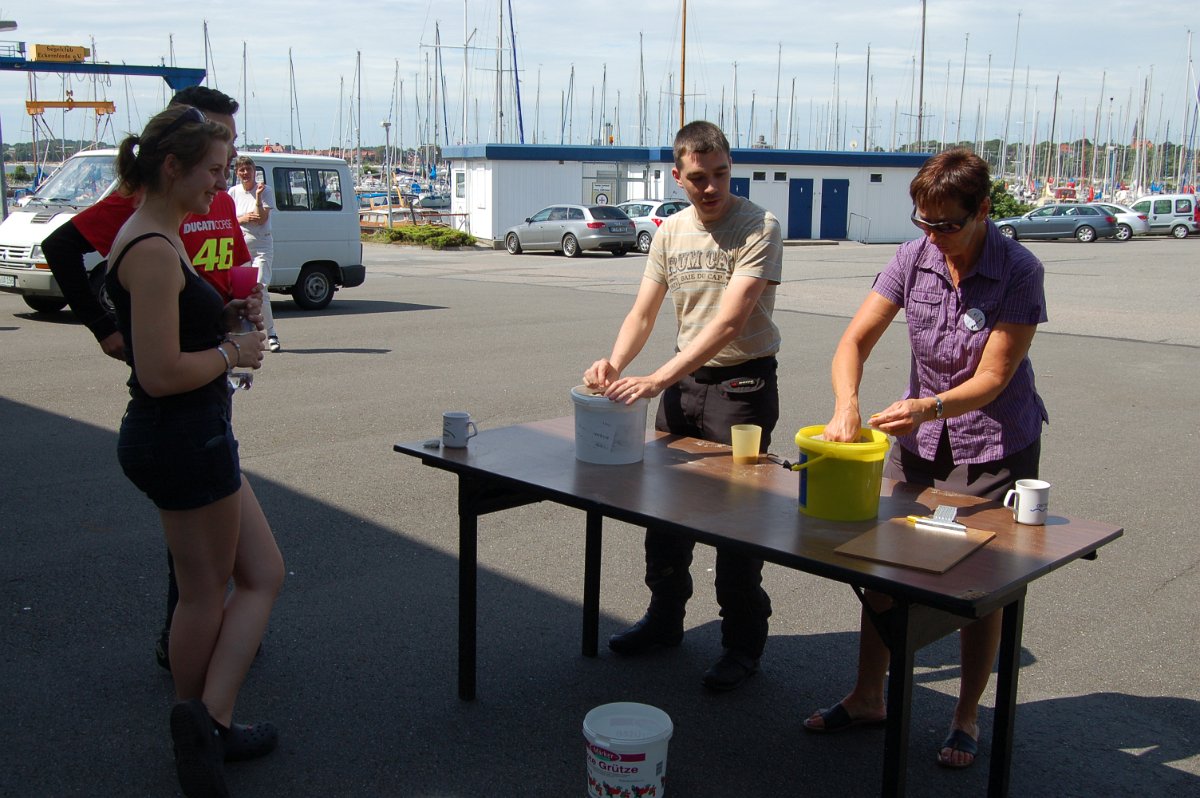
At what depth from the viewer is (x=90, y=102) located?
128 ft

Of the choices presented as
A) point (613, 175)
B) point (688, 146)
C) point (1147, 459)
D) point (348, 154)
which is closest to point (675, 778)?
point (688, 146)

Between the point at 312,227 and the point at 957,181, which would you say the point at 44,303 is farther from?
the point at 957,181

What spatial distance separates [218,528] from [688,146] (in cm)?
195

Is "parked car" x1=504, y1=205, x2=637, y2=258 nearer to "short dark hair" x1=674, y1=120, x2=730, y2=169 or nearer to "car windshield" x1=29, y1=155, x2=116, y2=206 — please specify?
"car windshield" x1=29, y1=155, x2=116, y2=206

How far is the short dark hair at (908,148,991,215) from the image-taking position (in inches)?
123

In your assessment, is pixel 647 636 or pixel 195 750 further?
pixel 647 636

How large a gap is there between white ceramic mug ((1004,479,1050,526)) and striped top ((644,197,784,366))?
1.16 m

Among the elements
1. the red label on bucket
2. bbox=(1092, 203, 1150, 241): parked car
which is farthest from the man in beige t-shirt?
bbox=(1092, 203, 1150, 241): parked car

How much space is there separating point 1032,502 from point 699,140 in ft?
5.26

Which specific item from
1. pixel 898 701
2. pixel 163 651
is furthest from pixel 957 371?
pixel 163 651

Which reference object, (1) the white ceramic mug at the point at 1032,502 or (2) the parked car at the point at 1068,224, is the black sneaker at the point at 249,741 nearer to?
(1) the white ceramic mug at the point at 1032,502

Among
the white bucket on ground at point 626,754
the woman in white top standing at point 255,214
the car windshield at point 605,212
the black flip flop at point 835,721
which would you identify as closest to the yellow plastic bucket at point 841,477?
the white bucket on ground at point 626,754

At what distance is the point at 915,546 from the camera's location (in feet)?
9.17

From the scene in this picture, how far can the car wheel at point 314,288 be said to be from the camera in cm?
1543
